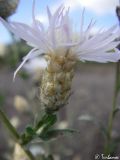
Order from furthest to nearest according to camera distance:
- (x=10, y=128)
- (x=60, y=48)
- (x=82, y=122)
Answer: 1. (x=82, y=122)
2. (x=10, y=128)
3. (x=60, y=48)

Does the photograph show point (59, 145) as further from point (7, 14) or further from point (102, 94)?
point (102, 94)

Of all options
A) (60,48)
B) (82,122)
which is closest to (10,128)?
(60,48)

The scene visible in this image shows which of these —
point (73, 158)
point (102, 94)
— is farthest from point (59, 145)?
point (102, 94)

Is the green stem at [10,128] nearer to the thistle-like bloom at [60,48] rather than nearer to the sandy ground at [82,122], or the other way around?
the thistle-like bloom at [60,48]

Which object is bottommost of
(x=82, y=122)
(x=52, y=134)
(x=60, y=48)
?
(x=82, y=122)

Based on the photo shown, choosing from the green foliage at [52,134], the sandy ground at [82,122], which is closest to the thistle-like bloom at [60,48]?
the green foliage at [52,134]

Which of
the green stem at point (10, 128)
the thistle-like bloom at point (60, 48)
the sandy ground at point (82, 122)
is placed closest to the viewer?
the thistle-like bloom at point (60, 48)

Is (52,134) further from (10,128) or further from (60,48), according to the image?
(60,48)

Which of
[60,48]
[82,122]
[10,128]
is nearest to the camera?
[60,48]

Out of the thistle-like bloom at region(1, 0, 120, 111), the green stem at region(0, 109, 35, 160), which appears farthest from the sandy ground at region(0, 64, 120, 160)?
the thistle-like bloom at region(1, 0, 120, 111)
